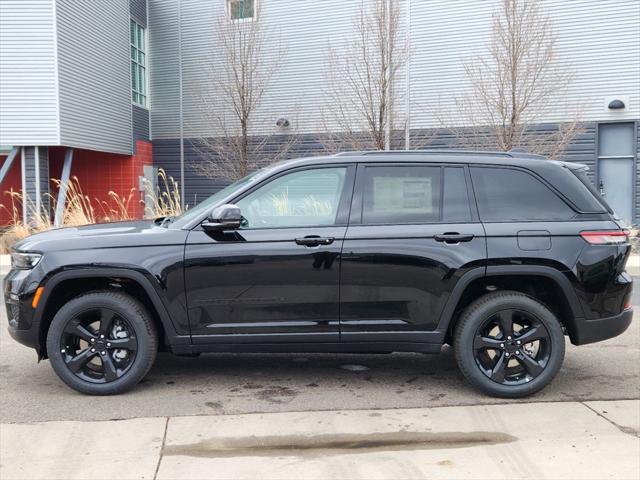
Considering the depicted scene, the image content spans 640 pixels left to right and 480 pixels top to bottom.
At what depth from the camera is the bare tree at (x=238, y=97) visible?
19031 millimetres

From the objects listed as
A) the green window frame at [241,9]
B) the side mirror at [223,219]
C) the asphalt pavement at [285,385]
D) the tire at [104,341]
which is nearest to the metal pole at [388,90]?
the green window frame at [241,9]

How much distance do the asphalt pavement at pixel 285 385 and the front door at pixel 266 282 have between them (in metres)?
0.47

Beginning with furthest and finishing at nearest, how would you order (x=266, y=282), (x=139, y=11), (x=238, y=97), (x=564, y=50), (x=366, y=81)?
(x=139, y=11)
(x=238, y=97)
(x=366, y=81)
(x=564, y=50)
(x=266, y=282)

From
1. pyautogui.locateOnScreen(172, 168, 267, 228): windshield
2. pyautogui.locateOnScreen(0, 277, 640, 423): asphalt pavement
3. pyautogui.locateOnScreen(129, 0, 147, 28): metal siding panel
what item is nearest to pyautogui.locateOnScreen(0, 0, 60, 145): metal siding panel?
pyautogui.locateOnScreen(129, 0, 147, 28): metal siding panel

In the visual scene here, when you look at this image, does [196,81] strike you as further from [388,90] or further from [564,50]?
[564,50]

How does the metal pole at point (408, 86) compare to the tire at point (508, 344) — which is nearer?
the tire at point (508, 344)

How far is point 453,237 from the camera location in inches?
190

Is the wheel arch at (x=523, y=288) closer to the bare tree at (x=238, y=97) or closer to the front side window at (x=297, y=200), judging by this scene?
the front side window at (x=297, y=200)

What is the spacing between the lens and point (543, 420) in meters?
4.43

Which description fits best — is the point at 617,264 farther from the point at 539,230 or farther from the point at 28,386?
the point at 28,386

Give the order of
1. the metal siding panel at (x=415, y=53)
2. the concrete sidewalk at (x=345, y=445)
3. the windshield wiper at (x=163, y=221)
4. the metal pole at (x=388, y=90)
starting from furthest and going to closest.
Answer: the metal siding panel at (x=415, y=53)
the metal pole at (x=388, y=90)
the windshield wiper at (x=163, y=221)
the concrete sidewalk at (x=345, y=445)

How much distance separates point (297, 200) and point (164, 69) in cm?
1772

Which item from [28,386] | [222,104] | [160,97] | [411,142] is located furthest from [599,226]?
[160,97]

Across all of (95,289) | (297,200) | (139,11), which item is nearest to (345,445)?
(297,200)
